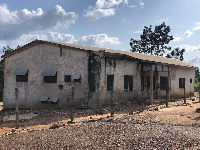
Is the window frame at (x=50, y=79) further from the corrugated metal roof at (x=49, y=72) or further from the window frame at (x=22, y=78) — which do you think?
the window frame at (x=22, y=78)

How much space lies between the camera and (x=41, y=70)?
52.2 ft

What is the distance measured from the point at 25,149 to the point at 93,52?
861cm

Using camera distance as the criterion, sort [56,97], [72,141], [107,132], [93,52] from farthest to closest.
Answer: [56,97] → [93,52] → [107,132] → [72,141]

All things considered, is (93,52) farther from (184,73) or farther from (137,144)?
(184,73)

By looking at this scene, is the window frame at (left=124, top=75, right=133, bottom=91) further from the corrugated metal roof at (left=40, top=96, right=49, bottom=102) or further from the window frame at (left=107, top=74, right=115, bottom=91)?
the corrugated metal roof at (left=40, top=96, right=49, bottom=102)

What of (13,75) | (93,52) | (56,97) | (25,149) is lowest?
(25,149)

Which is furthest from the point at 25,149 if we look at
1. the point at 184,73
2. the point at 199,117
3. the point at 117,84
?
the point at 184,73

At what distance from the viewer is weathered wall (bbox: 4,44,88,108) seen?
14562 mm

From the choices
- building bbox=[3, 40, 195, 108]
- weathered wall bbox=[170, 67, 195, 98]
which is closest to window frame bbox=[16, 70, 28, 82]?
building bbox=[3, 40, 195, 108]

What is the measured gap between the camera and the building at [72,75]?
14273mm

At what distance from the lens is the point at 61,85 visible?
15094mm

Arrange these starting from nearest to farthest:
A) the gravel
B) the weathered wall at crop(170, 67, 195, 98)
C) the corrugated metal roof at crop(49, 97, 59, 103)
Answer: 1. the gravel
2. the corrugated metal roof at crop(49, 97, 59, 103)
3. the weathered wall at crop(170, 67, 195, 98)

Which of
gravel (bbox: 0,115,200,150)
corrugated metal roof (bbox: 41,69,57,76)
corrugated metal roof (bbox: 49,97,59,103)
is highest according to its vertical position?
corrugated metal roof (bbox: 41,69,57,76)

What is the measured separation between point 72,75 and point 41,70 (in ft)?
8.90
